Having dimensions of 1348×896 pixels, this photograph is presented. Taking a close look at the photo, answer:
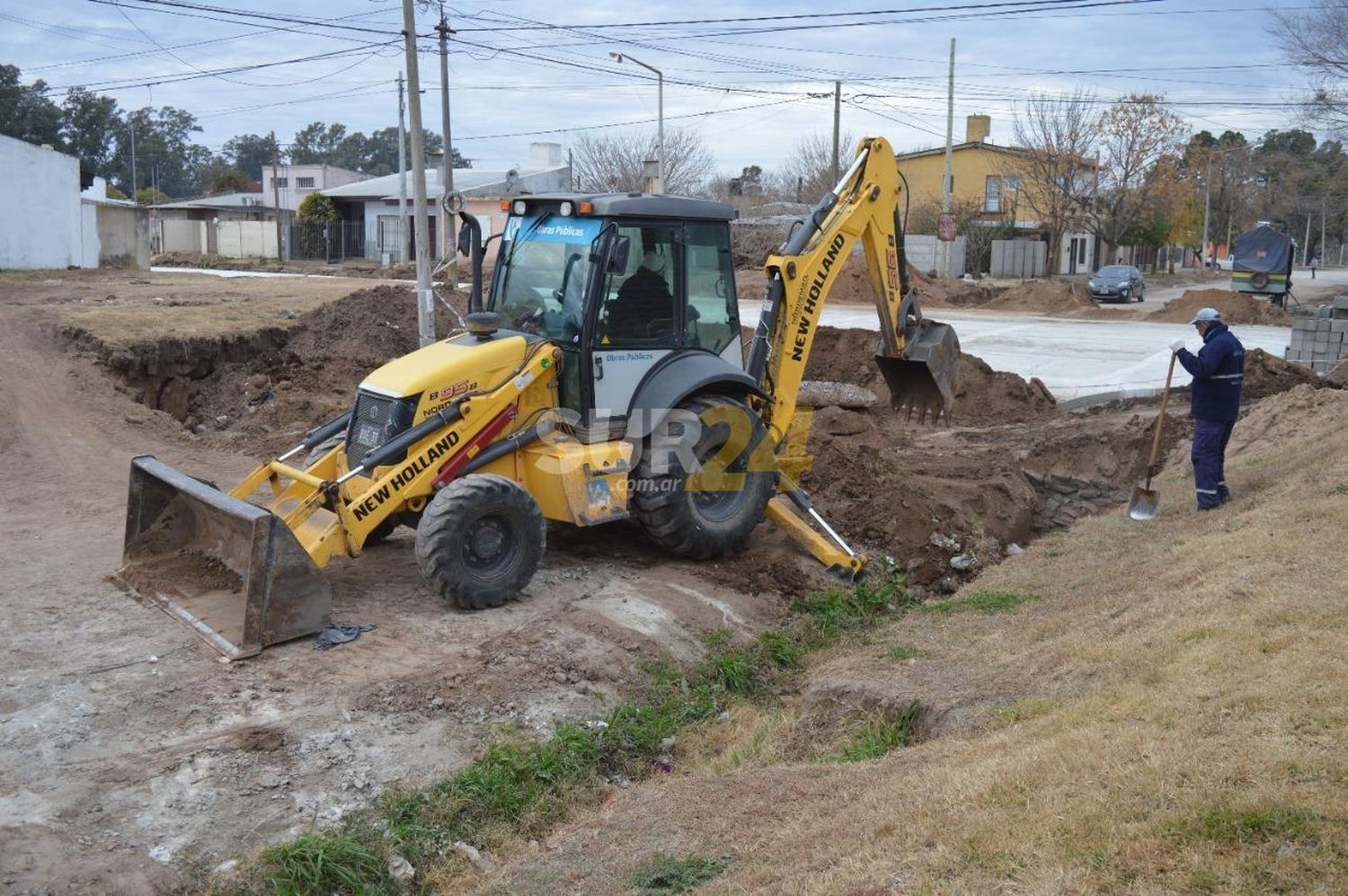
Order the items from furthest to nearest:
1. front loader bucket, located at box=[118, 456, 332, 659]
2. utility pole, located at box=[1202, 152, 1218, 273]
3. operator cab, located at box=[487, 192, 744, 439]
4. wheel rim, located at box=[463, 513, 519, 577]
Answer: utility pole, located at box=[1202, 152, 1218, 273], operator cab, located at box=[487, 192, 744, 439], wheel rim, located at box=[463, 513, 519, 577], front loader bucket, located at box=[118, 456, 332, 659]

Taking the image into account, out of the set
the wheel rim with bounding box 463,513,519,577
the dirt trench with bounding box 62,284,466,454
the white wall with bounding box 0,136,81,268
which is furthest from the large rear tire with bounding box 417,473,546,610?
the white wall with bounding box 0,136,81,268

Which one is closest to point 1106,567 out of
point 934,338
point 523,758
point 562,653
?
point 934,338

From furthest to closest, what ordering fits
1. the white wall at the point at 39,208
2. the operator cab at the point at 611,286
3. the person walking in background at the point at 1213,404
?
the white wall at the point at 39,208 → the person walking in background at the point at 1213,404 → the operator cab at the point at 611,286

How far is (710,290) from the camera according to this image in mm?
9148

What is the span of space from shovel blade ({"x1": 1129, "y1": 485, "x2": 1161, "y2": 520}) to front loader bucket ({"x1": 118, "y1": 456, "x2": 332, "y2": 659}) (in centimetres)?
705

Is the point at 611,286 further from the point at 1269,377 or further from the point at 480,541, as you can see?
the point at 1269,377

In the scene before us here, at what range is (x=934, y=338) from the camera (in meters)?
11.2

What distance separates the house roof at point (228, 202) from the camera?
61.9 m

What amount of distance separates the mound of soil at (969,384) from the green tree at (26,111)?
190ft

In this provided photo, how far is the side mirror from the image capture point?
8.12 m

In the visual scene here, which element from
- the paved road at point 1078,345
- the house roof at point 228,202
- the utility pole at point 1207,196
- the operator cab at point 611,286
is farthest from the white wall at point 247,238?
the operator cab at point 611,286

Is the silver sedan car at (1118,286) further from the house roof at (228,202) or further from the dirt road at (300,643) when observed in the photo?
the house roof at (228,202)

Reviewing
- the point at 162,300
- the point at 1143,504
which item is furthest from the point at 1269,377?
the point at 162,300

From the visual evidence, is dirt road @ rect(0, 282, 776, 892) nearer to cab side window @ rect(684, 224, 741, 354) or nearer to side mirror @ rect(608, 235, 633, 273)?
cab side window @ rect(684, 224, 741, 354)
